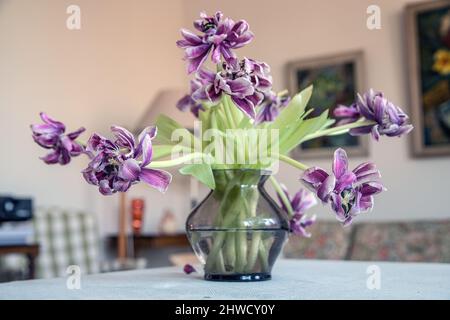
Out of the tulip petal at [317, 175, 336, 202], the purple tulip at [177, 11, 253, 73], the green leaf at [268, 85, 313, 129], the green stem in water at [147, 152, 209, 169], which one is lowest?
the tulip petal at [317, 175, 336, 202]

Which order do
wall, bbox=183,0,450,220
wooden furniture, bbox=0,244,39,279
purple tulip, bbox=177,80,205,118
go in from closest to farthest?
purple tulip, bbox=177,80,205,118, wooden furniture, bbox=0,244,39,279, wall, bbox=183,0,450,220

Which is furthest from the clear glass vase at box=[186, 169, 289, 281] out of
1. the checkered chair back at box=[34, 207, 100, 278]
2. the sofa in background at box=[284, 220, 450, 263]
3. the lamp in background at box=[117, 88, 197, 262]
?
the lamp in background at box=[117, 88, 197, 262]

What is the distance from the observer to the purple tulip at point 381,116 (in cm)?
A: 144

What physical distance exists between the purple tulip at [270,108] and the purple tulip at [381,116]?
18cm

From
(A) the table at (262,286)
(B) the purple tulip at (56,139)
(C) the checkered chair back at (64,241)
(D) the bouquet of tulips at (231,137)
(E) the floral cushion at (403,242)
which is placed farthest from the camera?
(C) the checkered chair back at (64,241)

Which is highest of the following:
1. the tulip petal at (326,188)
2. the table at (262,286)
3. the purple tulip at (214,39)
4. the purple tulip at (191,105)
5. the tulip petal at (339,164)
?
the purple tulip at (214,39)

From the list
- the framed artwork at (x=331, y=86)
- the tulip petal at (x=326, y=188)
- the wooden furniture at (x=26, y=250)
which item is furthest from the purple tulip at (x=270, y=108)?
the framed artwork at (x=331, y=86)

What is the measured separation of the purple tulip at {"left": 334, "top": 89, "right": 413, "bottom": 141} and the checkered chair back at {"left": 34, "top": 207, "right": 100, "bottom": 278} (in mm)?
2551

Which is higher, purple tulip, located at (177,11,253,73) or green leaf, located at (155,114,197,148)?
purple tulip, located at (177,11,253,73)

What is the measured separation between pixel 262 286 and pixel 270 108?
1.51ft

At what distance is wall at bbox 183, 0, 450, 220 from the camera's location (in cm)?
400

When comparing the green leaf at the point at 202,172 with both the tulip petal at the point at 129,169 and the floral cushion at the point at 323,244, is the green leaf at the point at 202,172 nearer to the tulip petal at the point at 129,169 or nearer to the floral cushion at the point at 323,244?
the tulip petal at the point at 129,169

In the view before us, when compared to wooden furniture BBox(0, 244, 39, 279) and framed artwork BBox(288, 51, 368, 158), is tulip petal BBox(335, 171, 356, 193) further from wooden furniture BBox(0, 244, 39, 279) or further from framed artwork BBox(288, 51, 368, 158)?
framed artwork BBox(288, 51, 368, 158)
